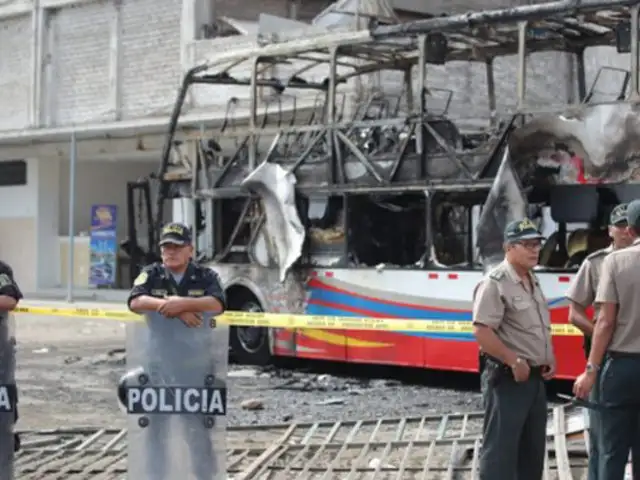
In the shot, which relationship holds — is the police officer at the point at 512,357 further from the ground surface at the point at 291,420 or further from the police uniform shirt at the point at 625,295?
the ground surface at the point at 291,420

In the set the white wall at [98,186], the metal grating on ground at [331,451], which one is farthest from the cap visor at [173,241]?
the white wall at [98,186]

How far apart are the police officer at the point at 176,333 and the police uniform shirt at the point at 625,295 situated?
2063 mm

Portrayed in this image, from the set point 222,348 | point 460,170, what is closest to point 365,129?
point 460,170

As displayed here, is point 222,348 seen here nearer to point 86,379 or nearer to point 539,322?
point 539,322

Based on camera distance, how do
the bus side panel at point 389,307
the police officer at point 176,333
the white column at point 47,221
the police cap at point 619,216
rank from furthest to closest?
the white column at point 47,221 < the bus side panel at point 389,307 < the police cap at point 619,216 < the police officer at point 176,333

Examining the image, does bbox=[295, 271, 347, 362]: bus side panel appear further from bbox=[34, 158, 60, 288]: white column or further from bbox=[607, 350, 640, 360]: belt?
bbox=[34, 158, 60, 288]: white column

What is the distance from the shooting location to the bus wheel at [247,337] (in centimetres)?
1462

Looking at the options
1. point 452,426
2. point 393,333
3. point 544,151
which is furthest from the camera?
point 393,333

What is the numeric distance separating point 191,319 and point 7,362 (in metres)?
1.37

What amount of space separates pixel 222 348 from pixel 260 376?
25.3ft

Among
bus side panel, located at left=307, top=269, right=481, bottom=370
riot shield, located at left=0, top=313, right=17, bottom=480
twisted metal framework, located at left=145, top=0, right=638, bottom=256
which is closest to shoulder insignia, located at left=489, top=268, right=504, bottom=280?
riot shield, located at left=0, top=313, right=17, bottom=480

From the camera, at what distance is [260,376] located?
14.1 m

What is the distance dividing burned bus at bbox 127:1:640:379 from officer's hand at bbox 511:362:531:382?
205 inches

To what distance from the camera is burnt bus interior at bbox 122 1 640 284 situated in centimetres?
1214
